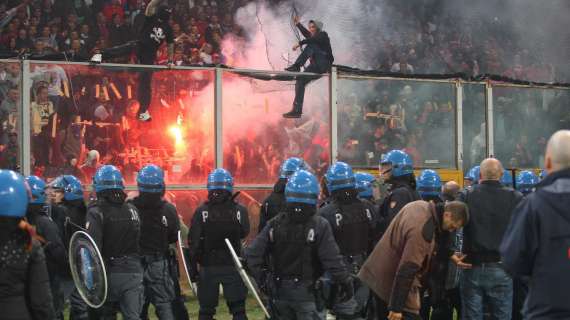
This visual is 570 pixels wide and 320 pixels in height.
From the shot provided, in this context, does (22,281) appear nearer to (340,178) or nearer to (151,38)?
(340,178)

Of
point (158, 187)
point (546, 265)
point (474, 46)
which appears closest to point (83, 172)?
point (158, 187)

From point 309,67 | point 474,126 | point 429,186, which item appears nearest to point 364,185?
point 429,186

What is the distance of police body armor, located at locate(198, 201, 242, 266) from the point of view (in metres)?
8.41

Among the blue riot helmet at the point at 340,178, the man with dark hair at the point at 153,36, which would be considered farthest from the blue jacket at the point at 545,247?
the man with dark hair at the point at 153,36

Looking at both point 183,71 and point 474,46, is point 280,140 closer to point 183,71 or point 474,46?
point 183,71

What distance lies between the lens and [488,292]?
753cm

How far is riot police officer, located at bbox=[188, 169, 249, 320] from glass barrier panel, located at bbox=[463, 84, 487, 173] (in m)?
6.07

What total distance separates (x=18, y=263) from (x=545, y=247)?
3.06 m

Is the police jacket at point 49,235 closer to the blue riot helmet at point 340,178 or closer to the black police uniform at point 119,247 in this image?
the black police uniform at point 119,247

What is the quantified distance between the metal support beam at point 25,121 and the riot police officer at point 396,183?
5.27 metres

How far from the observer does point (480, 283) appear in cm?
750

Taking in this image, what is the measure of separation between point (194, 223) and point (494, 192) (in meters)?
3.10

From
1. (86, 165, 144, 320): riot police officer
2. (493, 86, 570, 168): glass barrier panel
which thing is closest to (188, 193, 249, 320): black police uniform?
(86, 165, 144, 320): riot police officer

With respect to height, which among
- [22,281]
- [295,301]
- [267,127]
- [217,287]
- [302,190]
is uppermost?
[267,127]
